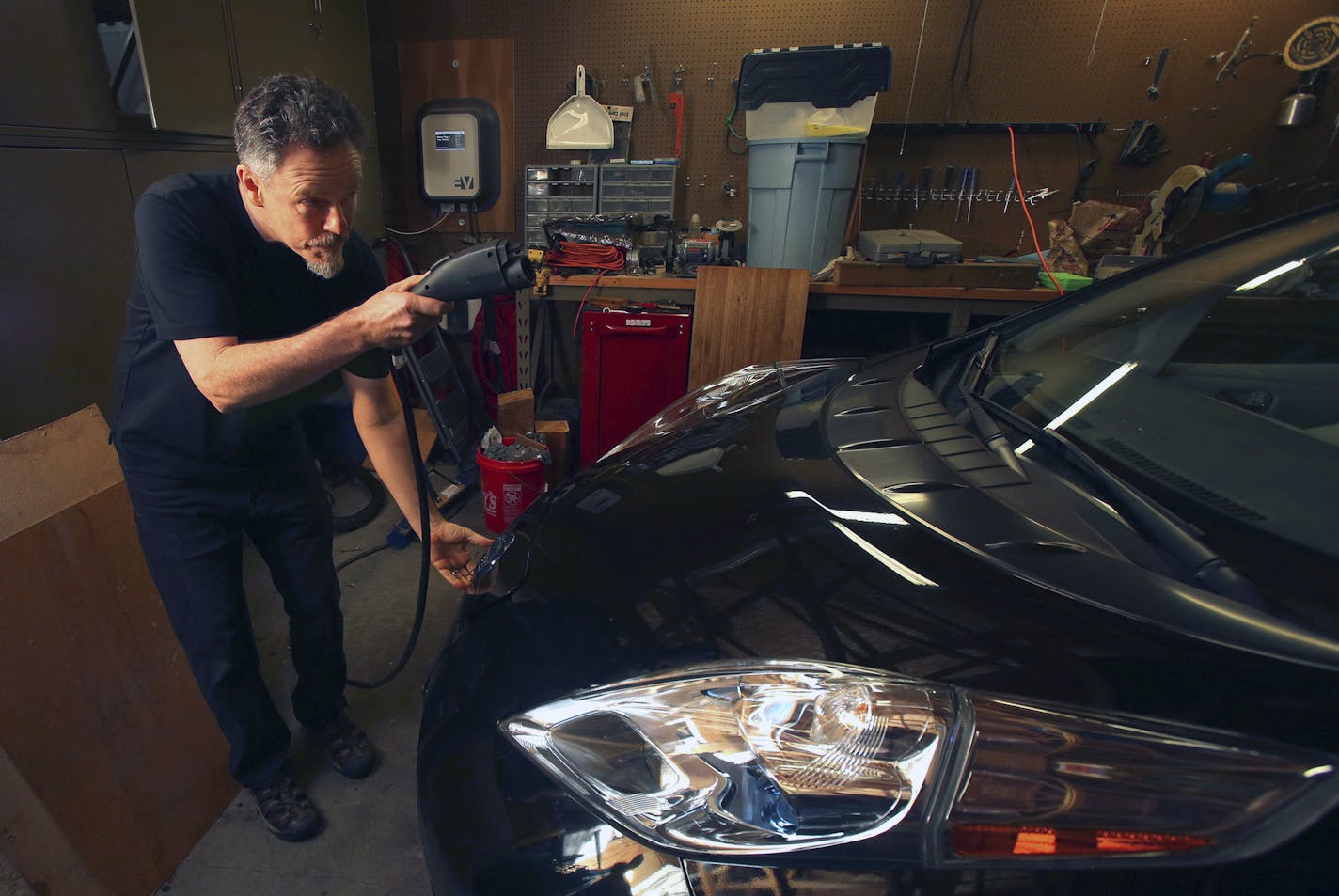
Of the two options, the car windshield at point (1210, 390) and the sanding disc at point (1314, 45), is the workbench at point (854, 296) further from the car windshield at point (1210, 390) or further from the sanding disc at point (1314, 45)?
the sanding disc at point (1314, 45)

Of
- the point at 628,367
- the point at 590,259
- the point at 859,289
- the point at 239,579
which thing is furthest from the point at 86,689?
the point at 859,289

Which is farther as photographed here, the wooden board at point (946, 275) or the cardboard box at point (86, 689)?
the wooden board at point (946, 275)

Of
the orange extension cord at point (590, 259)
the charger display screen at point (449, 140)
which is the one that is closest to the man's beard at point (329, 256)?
the orange extension cord at point (590, 259)

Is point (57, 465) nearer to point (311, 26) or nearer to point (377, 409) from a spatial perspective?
point (377, 409)

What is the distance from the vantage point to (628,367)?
2.76 m

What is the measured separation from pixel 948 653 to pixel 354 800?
1366 mm

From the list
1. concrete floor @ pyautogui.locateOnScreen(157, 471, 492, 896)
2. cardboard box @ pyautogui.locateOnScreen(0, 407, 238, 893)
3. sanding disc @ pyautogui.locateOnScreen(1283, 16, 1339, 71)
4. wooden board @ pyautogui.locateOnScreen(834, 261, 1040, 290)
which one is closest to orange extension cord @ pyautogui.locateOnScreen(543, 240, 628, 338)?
wooden board @ pyautogui.locateOnScreen(834, 261, 1040, 290)

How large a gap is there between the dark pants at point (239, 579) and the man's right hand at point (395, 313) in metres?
0.51

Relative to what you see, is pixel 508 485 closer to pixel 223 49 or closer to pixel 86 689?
pixel 86 689

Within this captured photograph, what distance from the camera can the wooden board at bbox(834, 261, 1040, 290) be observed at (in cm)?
247

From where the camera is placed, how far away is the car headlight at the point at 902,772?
1.59 ft

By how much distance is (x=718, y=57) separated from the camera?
3.10 metres

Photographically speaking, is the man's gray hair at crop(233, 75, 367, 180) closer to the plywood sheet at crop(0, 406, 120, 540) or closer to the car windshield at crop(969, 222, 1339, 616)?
the plywood sheet at crop(0, 406, 120, 540)

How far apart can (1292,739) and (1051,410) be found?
1.84 ft
